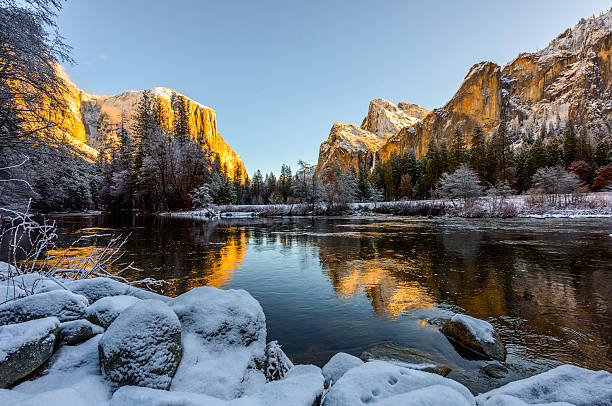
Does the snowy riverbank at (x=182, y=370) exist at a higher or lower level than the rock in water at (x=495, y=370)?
higher

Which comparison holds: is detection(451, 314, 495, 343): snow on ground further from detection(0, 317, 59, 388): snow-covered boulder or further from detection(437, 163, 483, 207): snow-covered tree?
detection(437, 163, 483, 207): snow-covered tree

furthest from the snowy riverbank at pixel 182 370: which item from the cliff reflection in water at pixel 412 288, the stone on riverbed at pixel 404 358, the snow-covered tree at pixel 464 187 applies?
the snow-covered tree at pixel 464 187

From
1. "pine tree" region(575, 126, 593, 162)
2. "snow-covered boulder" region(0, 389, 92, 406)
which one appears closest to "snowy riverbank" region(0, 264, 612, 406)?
"snow-covered boulder" region(0, 389, 92, 406)

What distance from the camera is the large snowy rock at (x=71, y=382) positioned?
181 centimetres

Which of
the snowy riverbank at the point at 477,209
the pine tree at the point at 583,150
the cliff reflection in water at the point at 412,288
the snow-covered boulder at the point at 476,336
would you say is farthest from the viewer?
the pine tree at the point at 583,150

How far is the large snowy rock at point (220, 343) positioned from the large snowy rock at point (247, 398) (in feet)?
1.47

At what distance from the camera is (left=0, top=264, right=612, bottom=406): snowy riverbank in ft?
6.52

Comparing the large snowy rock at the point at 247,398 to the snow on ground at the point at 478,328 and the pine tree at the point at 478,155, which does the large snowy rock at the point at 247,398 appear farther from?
the pine tree at the point at 478,155

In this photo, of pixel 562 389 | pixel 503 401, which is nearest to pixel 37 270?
pixel 503 401

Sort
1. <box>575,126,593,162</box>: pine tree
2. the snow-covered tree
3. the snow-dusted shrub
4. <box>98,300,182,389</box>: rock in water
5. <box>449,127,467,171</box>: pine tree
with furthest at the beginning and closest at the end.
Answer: <box>449,127,467,171</box>: pine tree
<box>575,126,593,162</box>: pine tree
the snow-covered tree
the snow-dusted shrub
<box>98,300,182,389</box>: rock in water

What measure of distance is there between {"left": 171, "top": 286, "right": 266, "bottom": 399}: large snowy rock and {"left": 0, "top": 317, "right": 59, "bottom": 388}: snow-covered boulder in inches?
43.0

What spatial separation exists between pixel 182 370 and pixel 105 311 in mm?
1245

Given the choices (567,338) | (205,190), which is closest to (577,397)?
(567,338)

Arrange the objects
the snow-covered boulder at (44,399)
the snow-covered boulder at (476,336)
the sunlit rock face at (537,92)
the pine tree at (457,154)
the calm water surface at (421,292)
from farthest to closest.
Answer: the sunlit rock face at (537,92) < the pine tree at (457,154) < the calm water surface at (421,292) < the snow-covered boulder at (476,336) < the snow-covered boulder at (44,399)
